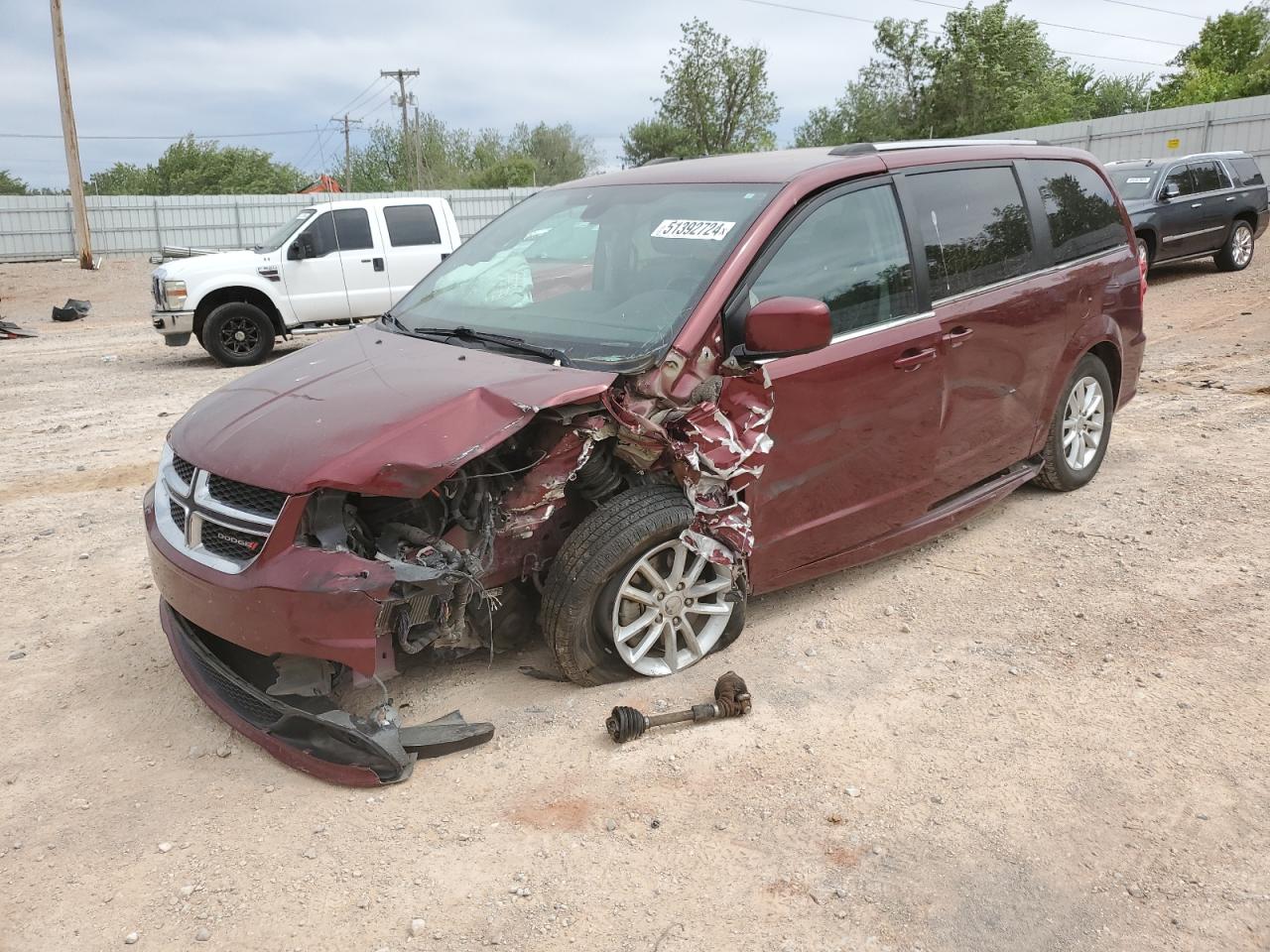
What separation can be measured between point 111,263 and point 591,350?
2587cm

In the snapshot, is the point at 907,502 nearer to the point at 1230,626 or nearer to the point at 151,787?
the point at 1230,626

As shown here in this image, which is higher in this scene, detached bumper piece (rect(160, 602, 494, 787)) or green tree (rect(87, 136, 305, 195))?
green tree (rect(87, 136, 305, 195))

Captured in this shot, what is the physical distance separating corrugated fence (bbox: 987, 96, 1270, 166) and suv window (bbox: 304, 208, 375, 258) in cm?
1710

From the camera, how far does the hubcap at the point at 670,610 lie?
3605 millimetres

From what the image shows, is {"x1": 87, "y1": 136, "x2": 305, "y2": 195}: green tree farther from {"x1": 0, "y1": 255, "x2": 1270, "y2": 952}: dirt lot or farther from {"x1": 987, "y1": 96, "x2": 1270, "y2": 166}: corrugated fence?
{"x1": 0, "y1": 255, "x2": 1270, "y2": 952}: dirt lot

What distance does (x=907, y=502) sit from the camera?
14.5 ft

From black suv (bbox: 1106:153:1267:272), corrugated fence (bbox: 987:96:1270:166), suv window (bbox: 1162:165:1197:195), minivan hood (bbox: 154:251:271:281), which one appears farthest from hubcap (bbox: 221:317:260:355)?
corrugated fence (bbox: 987:96:1270:166)

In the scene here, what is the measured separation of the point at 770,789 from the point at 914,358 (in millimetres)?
1951

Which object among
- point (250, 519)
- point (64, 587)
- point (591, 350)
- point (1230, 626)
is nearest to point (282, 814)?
point (250, 519)

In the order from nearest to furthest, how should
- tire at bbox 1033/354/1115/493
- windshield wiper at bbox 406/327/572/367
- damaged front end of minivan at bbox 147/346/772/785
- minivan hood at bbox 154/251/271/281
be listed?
1. damaged front end of minivan at bbox 147/346/772/785
2. windshield wiper at bbox 406/327/572/367
3. tire at bbox 1033/354/1115/493
4. minivan hood at bbox 154/251/271/281

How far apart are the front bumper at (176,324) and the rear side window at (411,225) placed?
2605mm

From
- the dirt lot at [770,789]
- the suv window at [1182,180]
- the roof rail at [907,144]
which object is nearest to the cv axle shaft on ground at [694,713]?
the dirt lot at [770,789]

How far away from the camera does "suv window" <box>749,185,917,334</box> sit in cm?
385

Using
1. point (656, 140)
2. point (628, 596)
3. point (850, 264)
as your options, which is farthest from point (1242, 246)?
point (656, 140)
